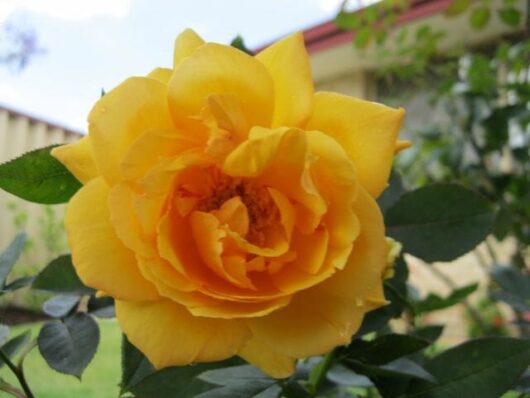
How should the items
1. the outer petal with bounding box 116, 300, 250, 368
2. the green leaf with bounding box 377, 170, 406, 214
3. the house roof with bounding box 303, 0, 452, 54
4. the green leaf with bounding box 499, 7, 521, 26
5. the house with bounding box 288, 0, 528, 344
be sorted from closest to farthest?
the outer petal with bounding box 116, 300, 250, 368 < the green leaf with bounding box 377, 170, 406, 214 < the green leaf with bounding box 499, 7, 521, 26 < the house with bounding box 288, 0, 528, 344 < the house roof with bounding box 303, 0, 452, 54

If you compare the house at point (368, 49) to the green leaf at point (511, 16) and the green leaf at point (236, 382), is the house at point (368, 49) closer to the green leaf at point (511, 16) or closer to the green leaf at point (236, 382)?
the green leaf at point (511, 16)

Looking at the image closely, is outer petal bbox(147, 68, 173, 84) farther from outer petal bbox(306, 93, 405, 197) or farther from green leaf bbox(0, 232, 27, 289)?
green leaf bbox(0, 232, 27, 289)

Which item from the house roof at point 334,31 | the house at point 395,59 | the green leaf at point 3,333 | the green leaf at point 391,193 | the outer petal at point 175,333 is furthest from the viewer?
the house roof at point 334,31

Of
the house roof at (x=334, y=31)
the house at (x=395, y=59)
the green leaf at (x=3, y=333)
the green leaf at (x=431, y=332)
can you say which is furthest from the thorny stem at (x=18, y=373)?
the house roof at (x=334, y=31)

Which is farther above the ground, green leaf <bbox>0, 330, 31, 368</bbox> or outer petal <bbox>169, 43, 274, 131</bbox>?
outer petal <bbox>169, 43, 274, 131</bbox>

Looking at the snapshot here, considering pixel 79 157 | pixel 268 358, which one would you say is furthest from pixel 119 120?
pixel 268 358

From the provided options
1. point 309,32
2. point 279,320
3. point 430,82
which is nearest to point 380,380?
point 279,320

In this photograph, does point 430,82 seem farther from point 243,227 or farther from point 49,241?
point 243,227

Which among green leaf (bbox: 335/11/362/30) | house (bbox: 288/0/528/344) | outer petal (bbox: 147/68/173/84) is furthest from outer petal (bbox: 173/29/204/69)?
house (bbox: 288/0/528/344)
